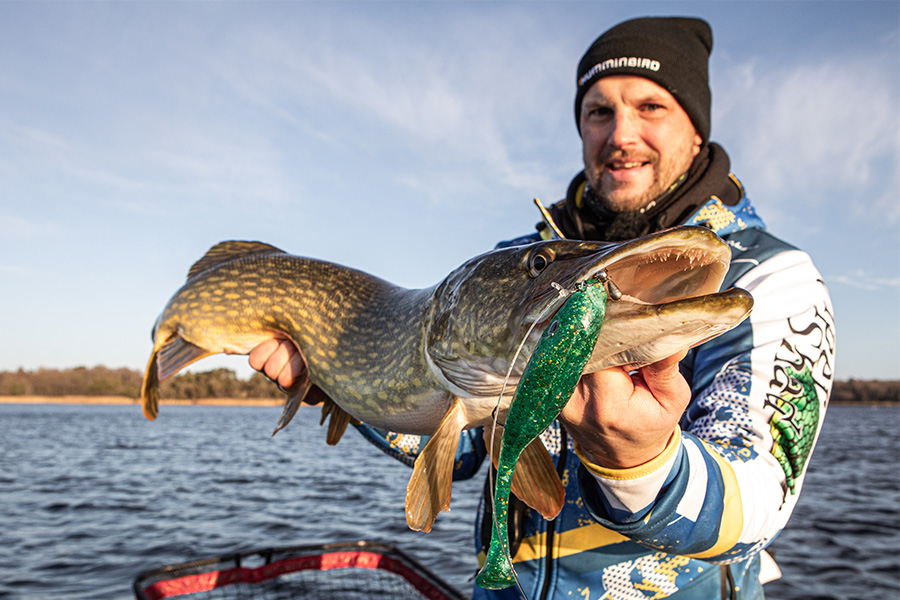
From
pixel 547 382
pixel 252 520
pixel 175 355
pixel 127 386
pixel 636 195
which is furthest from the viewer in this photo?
pixel 127 386

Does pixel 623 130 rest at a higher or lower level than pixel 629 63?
lower

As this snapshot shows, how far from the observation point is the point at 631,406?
39.3 inches

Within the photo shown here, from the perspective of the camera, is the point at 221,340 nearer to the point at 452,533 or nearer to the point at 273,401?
the point at 452,533

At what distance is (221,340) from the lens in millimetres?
2395

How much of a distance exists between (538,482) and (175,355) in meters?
1.93

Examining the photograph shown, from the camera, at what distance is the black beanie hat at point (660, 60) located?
2.36 metres

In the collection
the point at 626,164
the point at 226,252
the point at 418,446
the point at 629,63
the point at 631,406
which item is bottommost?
the point at 418,446

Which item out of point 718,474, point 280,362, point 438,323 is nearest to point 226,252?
point 280,362

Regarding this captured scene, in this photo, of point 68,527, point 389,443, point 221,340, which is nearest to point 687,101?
point 389,443

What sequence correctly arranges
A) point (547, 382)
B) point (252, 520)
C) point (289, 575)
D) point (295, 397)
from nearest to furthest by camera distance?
point (547, 382) < point (295, 397) < point (289, 575) < point (252, 520)

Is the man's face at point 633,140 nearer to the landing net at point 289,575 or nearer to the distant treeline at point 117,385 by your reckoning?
the landing net at point 289,575

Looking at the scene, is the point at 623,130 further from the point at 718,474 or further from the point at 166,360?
the point at 166,360

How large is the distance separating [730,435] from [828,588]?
704 centimetres

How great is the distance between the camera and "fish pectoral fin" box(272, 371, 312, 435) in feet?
6.93
